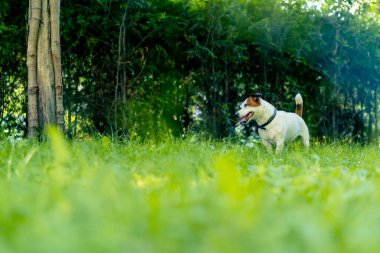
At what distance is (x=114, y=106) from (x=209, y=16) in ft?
7.14

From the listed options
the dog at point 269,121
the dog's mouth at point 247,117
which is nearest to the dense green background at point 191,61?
the dog's mouth at point 247,117

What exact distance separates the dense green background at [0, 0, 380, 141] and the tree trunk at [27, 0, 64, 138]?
1.20m

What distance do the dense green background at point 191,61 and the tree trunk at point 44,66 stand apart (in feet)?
3.93

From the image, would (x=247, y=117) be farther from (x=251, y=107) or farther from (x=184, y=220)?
(x=184, y=220)

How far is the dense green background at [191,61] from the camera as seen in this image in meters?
8.00

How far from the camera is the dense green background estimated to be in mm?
8000

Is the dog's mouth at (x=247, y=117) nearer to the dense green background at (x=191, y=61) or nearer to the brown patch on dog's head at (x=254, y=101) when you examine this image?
the brown patch on dog's head at (x=254, y=101)

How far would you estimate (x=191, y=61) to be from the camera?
363 inches

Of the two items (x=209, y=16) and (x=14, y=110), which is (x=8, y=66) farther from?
(x=209, y=16)

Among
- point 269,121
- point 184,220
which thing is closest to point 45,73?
point 269,121

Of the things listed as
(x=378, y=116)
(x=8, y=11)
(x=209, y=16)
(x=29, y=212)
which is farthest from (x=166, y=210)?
(x=378, y=116)

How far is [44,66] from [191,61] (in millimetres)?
3713

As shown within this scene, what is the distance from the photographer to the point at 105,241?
103 cm

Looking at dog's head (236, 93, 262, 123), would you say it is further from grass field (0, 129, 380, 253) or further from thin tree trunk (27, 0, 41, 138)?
grass field (0, 129, 380, 253)
